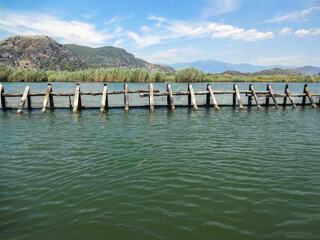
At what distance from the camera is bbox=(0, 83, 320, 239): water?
11.7 feet

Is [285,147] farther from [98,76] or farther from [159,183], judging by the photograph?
[98,76]

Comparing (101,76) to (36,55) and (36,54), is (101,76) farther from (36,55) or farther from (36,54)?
(36,54)

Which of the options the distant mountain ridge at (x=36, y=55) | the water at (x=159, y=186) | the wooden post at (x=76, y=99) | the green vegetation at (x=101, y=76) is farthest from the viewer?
the distant mountain ridge at (x=36, y=55)

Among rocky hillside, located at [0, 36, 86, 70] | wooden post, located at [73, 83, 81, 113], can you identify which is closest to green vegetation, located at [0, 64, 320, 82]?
wooden post, located at [73, 83, 81, 113]

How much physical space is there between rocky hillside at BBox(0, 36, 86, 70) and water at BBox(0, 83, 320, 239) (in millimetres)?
146578

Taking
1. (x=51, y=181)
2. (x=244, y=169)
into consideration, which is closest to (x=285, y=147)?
(x=244, y=169)

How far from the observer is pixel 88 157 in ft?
22.3

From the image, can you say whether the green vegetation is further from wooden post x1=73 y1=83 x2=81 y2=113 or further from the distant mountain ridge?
the distant mountain ridge

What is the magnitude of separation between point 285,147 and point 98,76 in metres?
42.1

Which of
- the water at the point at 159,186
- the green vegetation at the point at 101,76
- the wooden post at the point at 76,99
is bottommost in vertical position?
the water at the point at 159,186

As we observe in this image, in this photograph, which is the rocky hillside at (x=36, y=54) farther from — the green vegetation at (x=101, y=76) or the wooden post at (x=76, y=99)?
the wooden post at (x=76, y=99)

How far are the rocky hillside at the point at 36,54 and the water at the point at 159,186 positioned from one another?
481 ft

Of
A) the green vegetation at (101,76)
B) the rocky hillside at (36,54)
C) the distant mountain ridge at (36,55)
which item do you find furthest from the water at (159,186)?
the rocky hillside at (36,54)

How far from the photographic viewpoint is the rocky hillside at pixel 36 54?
139 metres
